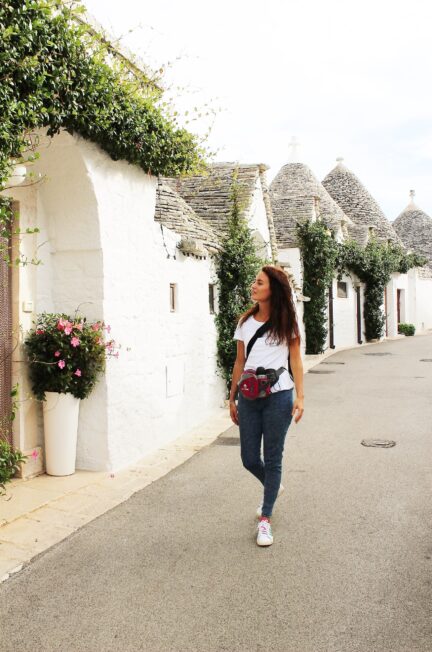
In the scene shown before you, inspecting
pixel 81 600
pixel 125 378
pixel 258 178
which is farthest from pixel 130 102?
pixel 258 178

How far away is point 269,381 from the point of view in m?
4.38

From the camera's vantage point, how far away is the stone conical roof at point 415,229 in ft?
139

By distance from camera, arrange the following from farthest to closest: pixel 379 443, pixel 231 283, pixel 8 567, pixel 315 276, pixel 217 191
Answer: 1. pixel 315 276
2. pixel 217 191
3. pixel 231 283
4. pixel 379 443
5. pixel 8 567

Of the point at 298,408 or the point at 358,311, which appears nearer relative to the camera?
the point at 298,408

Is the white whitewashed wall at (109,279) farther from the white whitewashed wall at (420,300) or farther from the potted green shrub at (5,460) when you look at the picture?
the white whitewashed wall at (420,300)

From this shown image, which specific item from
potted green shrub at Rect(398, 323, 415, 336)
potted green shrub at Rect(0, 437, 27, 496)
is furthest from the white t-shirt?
potted green shrub at Rect(398, 323, 415, 336)

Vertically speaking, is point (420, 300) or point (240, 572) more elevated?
point (420, 300)

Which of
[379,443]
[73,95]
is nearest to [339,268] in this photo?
[379,443]

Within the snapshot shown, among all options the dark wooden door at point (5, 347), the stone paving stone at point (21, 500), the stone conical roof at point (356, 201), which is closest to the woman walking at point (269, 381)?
the stone paving stone at point (21, 500)

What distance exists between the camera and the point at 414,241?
43.0 metres

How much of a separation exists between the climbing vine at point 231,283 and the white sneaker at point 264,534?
6686 millimetres

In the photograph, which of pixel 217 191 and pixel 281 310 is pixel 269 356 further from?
pixel 217 191

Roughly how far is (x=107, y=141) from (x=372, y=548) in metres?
4.58

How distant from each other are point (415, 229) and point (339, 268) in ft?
63.4
